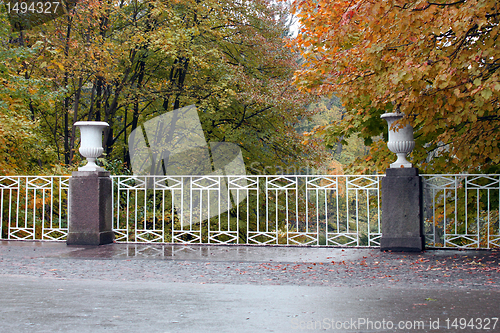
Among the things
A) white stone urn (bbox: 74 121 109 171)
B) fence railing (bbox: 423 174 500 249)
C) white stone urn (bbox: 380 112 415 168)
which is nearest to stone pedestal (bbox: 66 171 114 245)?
white stone urn (bbox: 74 121 109 171)

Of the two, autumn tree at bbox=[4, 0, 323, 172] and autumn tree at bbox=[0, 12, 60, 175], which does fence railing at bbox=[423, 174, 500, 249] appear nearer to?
autumn tree at bbox=[4, 0, 323, 172]

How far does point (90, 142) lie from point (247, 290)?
538cm

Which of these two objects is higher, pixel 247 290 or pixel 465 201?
pixel 465 201

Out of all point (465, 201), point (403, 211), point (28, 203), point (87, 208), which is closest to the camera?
point (403, 211)

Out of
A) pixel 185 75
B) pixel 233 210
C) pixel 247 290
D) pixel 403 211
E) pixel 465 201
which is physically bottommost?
pixel 233 210

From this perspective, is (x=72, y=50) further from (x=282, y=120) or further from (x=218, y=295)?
(x=218, y=295)

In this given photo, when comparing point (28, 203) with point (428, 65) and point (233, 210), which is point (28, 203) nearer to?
point (233, 210)

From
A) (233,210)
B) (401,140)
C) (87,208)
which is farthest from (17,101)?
(401,140)

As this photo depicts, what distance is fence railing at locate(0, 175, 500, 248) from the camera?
332 inches

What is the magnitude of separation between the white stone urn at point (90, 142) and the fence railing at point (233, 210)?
656mm

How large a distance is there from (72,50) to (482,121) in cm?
1203

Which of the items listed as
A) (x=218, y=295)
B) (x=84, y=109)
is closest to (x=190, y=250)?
(x=218, y=295)

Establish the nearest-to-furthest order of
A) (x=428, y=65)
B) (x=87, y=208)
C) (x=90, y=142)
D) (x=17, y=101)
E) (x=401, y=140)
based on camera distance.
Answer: (x=428, y=65)
(x=401, y=140)
(x=87, y=208)
(x=90, y=142)
(x=17, y=101)

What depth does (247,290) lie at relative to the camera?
5.33 metres
